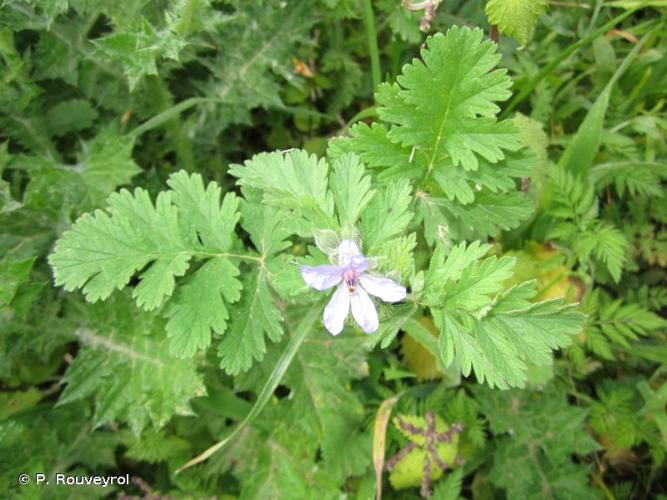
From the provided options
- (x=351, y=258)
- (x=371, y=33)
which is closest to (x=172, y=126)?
(x=371, y=33)

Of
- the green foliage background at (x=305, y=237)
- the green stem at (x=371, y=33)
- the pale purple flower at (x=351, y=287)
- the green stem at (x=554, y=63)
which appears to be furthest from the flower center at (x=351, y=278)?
the green stem at (x=554, y=63)

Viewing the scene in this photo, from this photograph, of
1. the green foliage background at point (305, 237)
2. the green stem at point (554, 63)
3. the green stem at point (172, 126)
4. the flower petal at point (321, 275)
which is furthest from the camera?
the green stem at point (172, 126)

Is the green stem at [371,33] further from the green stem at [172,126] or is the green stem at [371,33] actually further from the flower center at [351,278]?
the flower center at [351,278]

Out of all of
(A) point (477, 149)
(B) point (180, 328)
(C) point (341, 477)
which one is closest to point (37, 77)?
(B) point (180, 328)

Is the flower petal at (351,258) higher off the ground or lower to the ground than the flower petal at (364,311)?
higher

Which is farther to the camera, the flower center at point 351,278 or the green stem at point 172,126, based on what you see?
the green stem at point 172,126

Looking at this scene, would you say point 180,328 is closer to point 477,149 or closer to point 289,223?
point 289,223

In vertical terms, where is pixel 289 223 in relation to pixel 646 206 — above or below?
above
